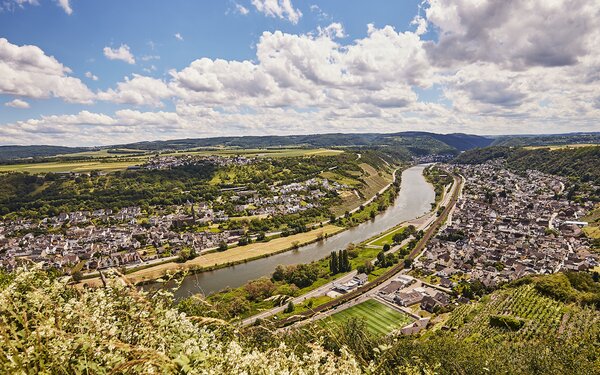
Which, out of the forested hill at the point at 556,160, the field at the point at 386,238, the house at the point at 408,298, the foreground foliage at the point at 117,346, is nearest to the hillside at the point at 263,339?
the foreground foliage at the point at 117,346

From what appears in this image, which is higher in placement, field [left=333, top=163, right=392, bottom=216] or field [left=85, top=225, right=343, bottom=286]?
field [left=333, top=163, right=392, bottom=216]

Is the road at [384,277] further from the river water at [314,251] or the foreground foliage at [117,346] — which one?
the foreground foliage at [117,346]

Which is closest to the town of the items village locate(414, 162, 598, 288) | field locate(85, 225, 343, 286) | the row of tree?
field locate(85, 225, 343, 286)

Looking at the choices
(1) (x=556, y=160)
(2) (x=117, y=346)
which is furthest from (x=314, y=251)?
(1) (x=556, y=160)

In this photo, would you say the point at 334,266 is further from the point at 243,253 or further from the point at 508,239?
the point at 508,239

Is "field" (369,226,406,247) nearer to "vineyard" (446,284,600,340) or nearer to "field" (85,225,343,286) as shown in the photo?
"field" (85,225,343,286)

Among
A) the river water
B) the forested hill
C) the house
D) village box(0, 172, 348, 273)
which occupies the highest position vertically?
the forested hill

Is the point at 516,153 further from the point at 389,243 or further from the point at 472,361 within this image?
the point at 472,361
